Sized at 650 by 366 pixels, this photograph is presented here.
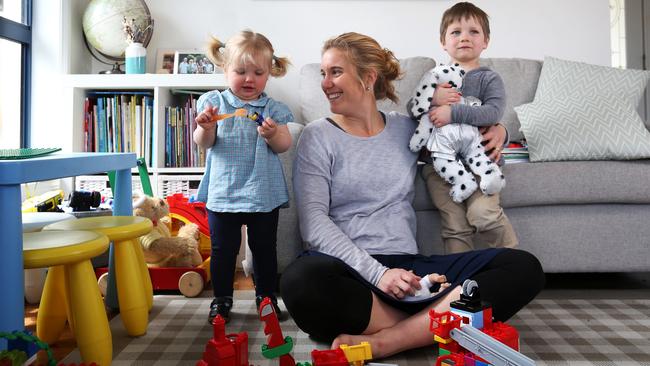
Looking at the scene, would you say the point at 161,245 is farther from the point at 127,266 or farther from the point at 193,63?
the point at 193,63

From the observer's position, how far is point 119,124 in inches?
99.1

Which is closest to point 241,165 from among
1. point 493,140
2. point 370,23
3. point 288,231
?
point 288,231

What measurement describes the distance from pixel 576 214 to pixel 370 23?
1.40 meters

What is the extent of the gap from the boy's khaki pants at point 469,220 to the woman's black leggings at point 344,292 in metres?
0.33

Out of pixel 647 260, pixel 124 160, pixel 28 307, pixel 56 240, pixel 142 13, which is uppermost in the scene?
pixel 142 13

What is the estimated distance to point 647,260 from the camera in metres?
1.76

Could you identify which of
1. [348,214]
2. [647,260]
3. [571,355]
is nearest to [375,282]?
[348,214]

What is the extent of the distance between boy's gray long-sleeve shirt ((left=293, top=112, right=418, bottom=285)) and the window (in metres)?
1.61

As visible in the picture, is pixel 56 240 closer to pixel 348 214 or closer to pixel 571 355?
pixel 348 214

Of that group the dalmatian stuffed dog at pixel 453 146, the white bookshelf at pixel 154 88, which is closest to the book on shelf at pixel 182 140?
the white bookshelf at pixel 154 88

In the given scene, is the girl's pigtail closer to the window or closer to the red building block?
the red building block

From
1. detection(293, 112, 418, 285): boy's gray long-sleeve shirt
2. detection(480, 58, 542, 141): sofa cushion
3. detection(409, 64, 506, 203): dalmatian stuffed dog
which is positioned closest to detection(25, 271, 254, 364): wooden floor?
detection(293, 112, 418, 285): boy's gray long-sleeve shirt

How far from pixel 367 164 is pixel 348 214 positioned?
0.44 ft

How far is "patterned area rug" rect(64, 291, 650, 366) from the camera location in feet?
3.91
